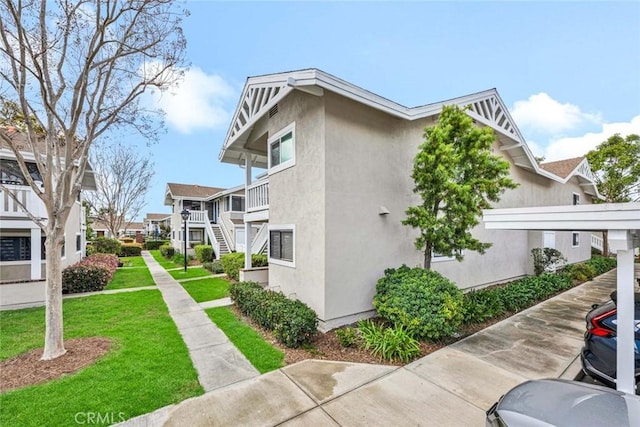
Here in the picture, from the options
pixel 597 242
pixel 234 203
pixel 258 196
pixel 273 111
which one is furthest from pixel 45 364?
pixel 597 242

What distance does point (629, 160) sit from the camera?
19922 millimetres

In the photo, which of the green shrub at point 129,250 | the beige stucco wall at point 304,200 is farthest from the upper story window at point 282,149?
the green shrub at point 129,250

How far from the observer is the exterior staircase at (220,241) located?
70.0ft

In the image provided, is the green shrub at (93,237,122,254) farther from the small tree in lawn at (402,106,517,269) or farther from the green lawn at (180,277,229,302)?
the small tree in lawn at (402,106,517,269)

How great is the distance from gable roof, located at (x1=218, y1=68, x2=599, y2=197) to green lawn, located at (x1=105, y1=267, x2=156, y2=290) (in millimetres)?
7697

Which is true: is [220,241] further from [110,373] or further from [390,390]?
[390,390]

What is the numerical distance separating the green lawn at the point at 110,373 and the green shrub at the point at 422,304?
14.3 ft

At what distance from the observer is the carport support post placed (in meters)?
3.37

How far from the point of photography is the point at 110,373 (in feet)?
16.3

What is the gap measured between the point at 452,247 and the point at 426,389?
160 inches

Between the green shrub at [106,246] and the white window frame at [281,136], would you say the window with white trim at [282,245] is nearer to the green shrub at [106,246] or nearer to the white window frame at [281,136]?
the white window frame at [281,136]

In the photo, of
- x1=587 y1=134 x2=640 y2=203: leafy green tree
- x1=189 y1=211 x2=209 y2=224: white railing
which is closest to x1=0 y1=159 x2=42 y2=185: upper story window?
x1=189 y1=211 x2=209 y2=224: white railing

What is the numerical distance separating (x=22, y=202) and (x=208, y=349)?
10.8 metres

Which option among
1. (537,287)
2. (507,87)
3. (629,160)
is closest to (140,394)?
(537,287)
